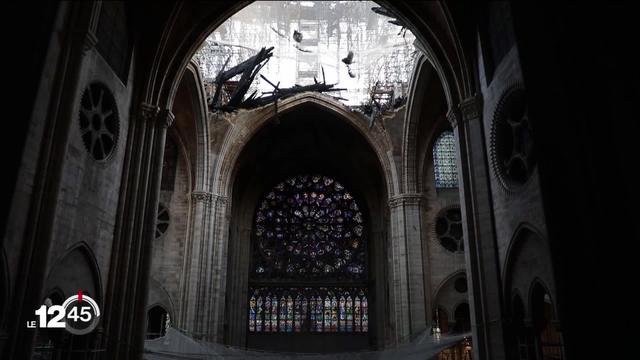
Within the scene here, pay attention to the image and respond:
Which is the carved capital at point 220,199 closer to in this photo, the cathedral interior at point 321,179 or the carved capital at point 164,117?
the cathedral interior at point 321,179

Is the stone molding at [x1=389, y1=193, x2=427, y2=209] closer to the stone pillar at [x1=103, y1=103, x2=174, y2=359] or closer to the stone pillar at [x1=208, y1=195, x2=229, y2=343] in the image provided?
the stone pillar at [x1=208, y1=195, x2=229, y2=343]

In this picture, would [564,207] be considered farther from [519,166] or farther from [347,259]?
[347,259]

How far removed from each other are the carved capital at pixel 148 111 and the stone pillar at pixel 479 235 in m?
7.34

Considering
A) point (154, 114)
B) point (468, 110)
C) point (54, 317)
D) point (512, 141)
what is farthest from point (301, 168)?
point (54, 317)

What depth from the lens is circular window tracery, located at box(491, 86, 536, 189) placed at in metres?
9.73

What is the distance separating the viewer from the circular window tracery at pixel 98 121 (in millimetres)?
9930

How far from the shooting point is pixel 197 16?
13562 millimetres

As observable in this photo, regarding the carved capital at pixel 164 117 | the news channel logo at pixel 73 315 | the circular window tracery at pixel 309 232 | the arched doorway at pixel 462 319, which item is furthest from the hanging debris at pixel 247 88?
the news channel logo at pixel 73 315

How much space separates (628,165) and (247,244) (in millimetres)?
20150

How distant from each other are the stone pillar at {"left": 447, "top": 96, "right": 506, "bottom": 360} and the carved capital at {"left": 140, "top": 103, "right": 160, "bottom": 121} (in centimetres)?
734

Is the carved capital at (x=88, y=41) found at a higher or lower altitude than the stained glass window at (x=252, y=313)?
higher

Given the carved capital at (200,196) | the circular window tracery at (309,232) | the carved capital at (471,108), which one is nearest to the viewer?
the carved capital at (471,108)

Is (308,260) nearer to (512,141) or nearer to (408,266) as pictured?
(408,266)

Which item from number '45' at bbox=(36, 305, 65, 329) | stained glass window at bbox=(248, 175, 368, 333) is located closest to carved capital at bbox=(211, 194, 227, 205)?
stained glass window at bbox=(248, 175, 368, 333)
